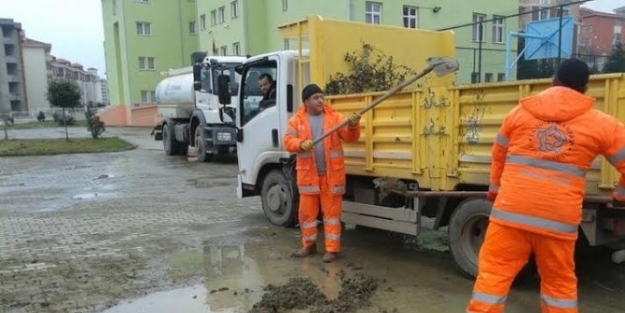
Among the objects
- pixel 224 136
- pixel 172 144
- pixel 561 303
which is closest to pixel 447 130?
pixel 561 303

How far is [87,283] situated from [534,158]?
12.9ft

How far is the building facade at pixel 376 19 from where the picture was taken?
44.8 feet

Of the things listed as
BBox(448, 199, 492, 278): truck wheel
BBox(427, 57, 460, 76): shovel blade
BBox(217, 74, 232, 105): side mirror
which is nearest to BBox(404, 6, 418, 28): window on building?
BBox(217, 74, 232, 105): side mirror

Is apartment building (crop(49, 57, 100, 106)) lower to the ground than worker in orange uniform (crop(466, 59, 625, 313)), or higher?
higher

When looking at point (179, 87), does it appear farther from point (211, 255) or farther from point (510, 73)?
point (211, 255)

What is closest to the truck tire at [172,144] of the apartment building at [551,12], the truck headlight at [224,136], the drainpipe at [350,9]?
the truck headlight at [224,136]

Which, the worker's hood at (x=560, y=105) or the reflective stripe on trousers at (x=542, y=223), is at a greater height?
the worker's hood at (x=560, y=105)

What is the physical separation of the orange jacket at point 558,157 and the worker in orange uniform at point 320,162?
91.6 inches

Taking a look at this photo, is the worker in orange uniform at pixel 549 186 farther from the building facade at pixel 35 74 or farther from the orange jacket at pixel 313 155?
the building facade at pixel 35 74

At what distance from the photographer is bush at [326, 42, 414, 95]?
19.7 feet

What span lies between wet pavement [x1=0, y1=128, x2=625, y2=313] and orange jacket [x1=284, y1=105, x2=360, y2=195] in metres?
0.78

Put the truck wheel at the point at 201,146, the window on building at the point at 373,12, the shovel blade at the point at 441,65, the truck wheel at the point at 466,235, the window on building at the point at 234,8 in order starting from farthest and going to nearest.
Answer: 1. the window on building at the point at 234,8
2. the window on building at the point at 373,12
3. the truck wheel at the point at 201,146
4. the shovel blade at the point at 441,65
5. the truck wheel at the point at 466,235

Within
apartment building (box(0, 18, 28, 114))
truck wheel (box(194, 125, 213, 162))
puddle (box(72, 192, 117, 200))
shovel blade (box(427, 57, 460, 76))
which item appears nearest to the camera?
shovel blade (box(427, 57, 460, 76))

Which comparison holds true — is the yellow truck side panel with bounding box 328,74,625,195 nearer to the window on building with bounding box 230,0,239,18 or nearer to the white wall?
the window on building with bounding box 230,0,239,18
